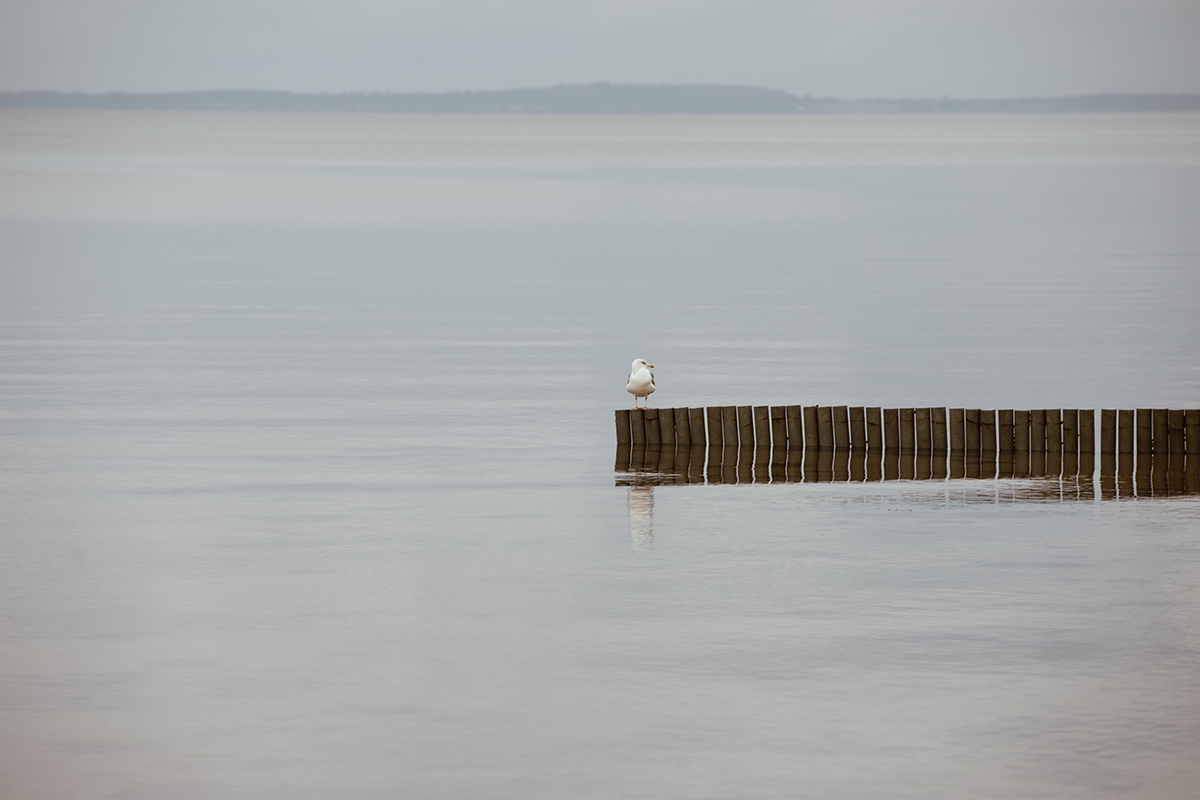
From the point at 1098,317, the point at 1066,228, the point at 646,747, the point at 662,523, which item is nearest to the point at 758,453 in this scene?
the point at 662,523

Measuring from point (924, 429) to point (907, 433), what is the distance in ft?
0.78

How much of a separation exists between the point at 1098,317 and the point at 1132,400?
40.8 feet

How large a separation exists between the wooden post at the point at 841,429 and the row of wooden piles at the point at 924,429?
14 millimetres

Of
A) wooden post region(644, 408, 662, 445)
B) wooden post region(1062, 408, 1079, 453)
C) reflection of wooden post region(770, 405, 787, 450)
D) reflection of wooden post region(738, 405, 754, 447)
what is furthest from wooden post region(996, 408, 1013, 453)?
wooden post region(644, 408, 662, 445)

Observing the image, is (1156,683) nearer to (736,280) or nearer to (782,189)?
(736,280)

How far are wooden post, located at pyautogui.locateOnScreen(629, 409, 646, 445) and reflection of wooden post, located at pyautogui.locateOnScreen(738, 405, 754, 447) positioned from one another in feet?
4.61

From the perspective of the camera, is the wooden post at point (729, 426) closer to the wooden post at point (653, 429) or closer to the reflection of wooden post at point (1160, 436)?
the wooden post at point (653, 429)

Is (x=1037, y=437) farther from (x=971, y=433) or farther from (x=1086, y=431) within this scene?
(x=971, y=433)

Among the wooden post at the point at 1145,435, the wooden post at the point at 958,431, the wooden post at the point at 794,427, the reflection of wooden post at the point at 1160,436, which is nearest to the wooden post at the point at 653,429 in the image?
the wooden post at the point at 794,427

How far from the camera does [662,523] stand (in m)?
19.2

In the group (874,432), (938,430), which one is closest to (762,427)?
(874,432)

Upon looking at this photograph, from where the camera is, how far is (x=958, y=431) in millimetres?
22422

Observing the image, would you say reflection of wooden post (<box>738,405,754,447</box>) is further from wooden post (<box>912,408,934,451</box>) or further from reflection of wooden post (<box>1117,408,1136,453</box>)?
reflection of wooden post (<box>1117,408,1136,453</box>)

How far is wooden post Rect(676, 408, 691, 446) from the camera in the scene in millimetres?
22828
